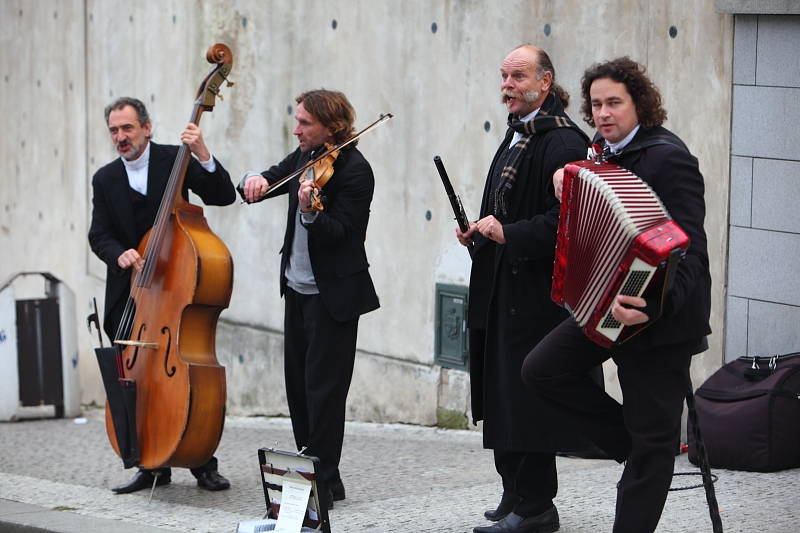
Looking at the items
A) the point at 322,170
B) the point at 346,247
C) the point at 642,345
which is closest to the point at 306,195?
the point at 322,170

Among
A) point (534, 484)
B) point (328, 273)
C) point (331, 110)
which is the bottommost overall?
point (534, 484)

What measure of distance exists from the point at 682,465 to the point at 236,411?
4131 mm

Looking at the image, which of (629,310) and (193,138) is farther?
(193,138)

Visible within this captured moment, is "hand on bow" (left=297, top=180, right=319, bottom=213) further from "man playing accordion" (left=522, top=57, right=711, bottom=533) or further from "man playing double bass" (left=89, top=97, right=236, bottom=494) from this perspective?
"man playing accordion" (left=522, top=57, right=711, bottom=533)

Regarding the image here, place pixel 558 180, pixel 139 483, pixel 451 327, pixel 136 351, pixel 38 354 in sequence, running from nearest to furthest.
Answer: pixel 558 180
pixel 136 351
pixel 139 483
pixel 451 327
pixel 38 354

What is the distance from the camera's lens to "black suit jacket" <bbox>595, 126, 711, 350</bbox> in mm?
3395

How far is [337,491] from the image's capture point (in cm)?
485

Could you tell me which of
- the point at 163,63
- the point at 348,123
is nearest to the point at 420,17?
the point at 348,123

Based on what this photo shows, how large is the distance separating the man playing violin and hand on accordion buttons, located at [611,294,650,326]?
1634 mm

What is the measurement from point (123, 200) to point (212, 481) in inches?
55.2

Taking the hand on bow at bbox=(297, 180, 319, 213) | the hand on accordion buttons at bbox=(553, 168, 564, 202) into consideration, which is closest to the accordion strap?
the hand on accordion buttons at bbox=(553, 168, 564, 202)

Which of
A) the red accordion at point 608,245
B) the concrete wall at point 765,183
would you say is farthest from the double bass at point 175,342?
the concrete wall at point 765,183

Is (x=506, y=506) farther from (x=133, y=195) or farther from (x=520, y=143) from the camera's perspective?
(x=133, y=195)

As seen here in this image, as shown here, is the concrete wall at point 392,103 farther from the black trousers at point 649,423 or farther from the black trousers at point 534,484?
the black trousers at point 649,423
